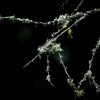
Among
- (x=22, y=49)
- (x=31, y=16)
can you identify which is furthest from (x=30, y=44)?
(x=31, y=16)

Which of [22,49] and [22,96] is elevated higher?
[22,49]

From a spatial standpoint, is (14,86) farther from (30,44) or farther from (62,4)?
(62,4)

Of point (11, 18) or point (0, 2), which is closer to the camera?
point (11, 18)

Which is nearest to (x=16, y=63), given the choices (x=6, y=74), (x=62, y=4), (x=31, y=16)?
(x=6, y=74)

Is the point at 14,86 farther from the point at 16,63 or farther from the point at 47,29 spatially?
the point at 47,29

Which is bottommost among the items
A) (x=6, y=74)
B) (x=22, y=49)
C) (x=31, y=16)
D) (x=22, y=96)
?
(x=22, y=96)

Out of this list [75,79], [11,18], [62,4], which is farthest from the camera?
[75,79]

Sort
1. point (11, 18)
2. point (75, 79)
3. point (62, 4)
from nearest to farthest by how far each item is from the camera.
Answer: point (11, 18) → point (62, 4) → point (75, 79)
